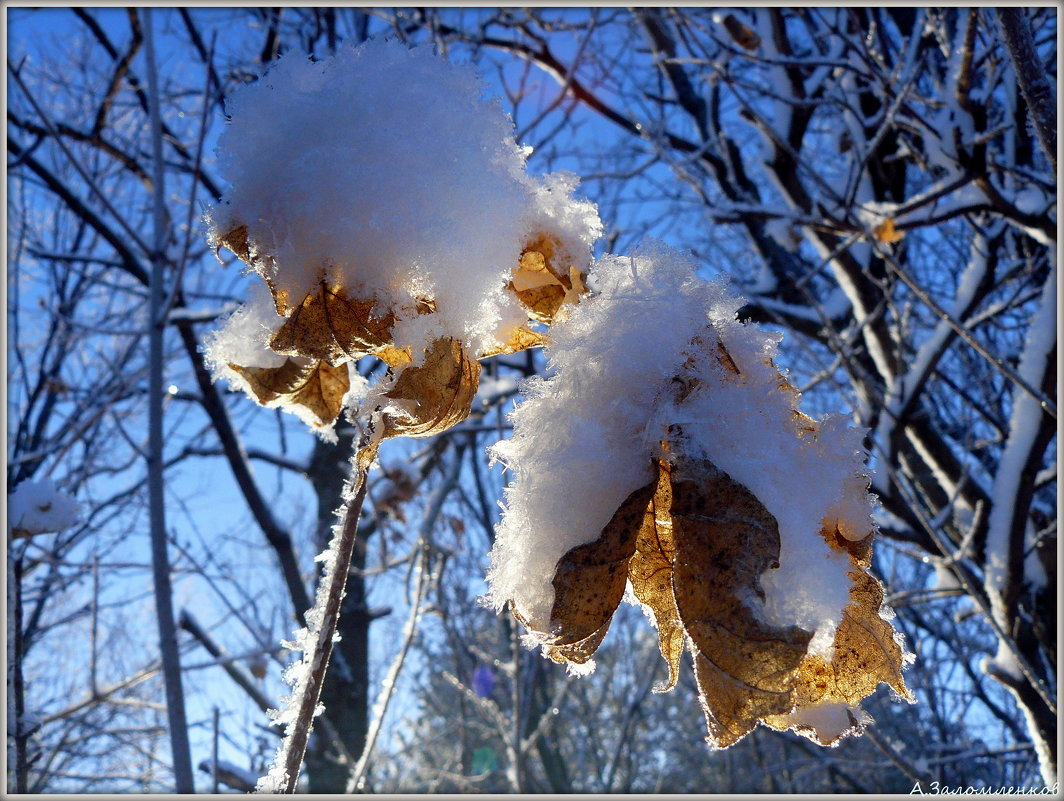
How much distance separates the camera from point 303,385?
75 cm

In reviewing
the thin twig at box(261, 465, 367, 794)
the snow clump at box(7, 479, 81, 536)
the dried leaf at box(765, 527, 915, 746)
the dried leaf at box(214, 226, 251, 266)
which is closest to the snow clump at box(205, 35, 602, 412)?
the dried leaf at box(214, 226, 251, 266)

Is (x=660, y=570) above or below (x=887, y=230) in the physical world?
below

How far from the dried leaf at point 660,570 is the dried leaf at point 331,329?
9.1 inches

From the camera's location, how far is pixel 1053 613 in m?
3.00

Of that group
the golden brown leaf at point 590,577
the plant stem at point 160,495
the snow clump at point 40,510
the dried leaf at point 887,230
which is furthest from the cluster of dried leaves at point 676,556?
the dried leaf at point 887,230

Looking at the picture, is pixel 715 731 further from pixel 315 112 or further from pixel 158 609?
pixel 158 609

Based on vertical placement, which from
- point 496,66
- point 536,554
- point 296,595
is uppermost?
point 496,66

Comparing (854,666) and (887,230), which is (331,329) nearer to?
→ (854,666)

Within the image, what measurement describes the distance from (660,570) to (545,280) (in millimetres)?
259

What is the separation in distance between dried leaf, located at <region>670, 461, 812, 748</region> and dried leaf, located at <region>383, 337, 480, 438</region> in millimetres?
172

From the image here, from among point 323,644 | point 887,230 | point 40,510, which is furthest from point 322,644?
point 887,230

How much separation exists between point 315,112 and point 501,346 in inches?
9.1

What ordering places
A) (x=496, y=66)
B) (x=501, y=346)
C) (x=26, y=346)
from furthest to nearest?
1. (x=26, y=346)
2. (x=496, y=66)
3. (x=501, y=346)

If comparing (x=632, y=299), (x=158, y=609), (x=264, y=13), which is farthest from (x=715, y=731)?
(x=264, y=13)
